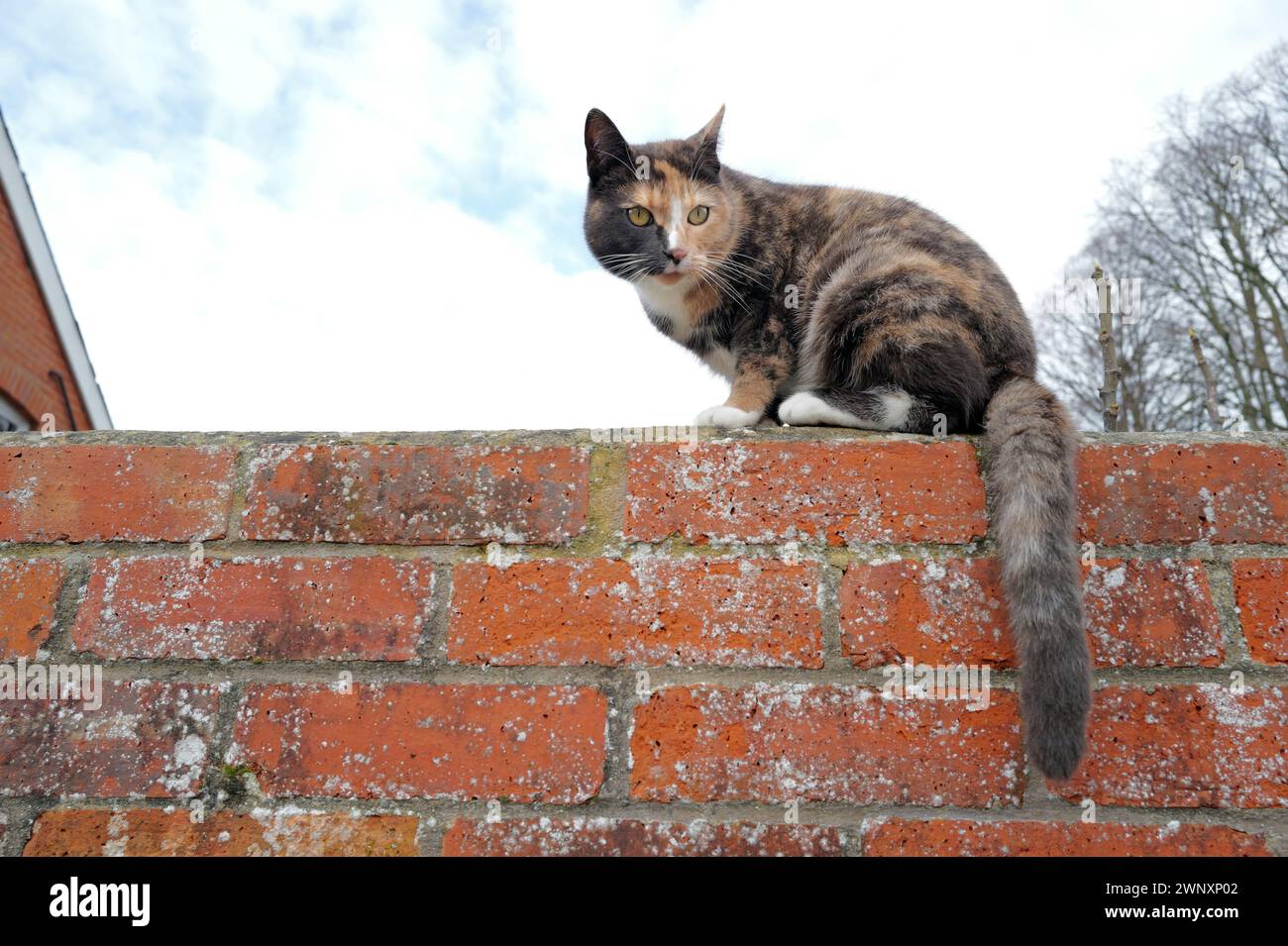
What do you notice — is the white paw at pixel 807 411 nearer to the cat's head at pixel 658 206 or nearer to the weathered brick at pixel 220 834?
the cat's head at pixel 658 206

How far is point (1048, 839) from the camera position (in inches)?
42.7

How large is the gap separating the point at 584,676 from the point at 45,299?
32.2ft

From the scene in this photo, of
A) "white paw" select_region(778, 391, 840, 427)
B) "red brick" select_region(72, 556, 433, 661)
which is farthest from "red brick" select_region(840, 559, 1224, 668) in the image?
"red brick" select_region(72, 556, 433, 661)

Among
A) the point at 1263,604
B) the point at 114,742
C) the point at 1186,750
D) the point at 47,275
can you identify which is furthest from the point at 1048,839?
the point at 47,275

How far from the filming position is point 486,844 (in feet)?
3.61

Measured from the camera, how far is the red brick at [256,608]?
1.19 meters

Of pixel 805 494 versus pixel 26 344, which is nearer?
pixel 805 494

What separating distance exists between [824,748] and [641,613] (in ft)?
0.98

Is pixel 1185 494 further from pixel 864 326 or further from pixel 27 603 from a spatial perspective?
pixel 27 603

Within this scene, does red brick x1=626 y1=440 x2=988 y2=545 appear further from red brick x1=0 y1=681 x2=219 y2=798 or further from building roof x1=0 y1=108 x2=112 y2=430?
building roof x1=0 y1=108 x2=112 y2=430

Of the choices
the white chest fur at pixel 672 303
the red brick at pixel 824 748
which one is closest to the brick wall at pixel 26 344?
the white chest fur at pixel 672 303

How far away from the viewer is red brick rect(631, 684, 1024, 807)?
110 cm
